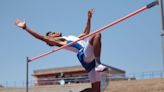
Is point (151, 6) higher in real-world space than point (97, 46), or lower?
higher

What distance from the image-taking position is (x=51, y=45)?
5.72 m

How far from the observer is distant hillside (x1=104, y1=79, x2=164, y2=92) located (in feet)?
54.8

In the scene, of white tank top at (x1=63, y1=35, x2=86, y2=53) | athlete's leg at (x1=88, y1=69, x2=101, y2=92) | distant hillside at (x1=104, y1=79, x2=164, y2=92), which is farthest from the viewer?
distant hillside at (x1=104, y1=79, x2=164, y2=92)

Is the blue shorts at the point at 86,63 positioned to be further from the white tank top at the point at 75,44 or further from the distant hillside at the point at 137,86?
the distant hillside at the point at 137,86

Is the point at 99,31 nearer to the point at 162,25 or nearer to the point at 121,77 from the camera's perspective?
the point at 162,25

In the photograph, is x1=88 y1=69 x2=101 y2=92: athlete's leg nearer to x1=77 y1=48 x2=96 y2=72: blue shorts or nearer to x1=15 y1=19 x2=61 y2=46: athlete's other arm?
x1=77 y1=48 x2=96 y2=72: blue shorts

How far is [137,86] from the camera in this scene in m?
17.6

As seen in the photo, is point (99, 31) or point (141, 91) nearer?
point (99, 31)

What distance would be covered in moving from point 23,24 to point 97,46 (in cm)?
124

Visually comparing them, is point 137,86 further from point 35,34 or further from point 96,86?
point 35,34

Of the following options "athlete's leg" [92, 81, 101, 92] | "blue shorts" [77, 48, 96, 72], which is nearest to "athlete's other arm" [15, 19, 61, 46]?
"blue shorts" [77, 48, 96, 72]

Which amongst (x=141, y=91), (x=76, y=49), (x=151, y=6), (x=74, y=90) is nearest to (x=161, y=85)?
(x=141, y=91)

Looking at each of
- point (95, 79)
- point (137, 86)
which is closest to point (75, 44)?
point (95, 79)

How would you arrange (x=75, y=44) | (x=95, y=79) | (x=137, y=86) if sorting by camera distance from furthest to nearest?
(x=137, y=86) < (x=75, y=44) < (x=95, y=79)
